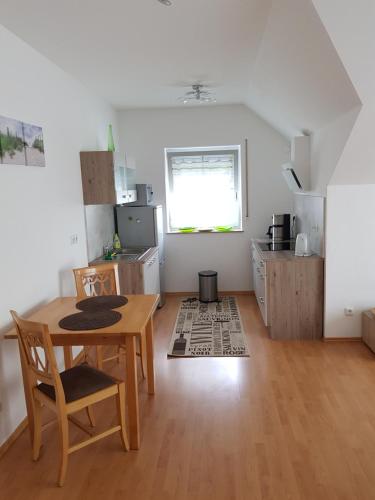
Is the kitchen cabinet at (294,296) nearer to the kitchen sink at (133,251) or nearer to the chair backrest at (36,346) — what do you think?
the kitchen sink at (133,251)

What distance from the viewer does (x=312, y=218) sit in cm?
465

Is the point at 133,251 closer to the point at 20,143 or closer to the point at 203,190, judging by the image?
the point at 203,190

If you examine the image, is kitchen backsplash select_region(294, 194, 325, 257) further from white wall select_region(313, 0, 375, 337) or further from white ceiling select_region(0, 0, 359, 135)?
white ceiling select_region(0, 0, 359, 135)

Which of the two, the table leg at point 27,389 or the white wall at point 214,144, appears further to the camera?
the white wall at point 214,144

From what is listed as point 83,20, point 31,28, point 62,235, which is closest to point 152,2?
point 83,20

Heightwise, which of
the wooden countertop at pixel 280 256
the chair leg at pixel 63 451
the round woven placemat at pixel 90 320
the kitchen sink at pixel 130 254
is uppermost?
the kitchen sink at pixel 130 254

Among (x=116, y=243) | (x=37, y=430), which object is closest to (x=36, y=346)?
(x=37, y=430)

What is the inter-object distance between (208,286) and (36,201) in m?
3.06

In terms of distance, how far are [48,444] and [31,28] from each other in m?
2.79

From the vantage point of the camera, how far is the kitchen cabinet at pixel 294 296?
13.8 feet

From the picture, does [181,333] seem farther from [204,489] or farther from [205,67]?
[205,67]

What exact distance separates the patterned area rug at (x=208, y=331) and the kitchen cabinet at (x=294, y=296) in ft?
1.51

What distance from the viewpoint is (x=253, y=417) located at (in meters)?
2.91

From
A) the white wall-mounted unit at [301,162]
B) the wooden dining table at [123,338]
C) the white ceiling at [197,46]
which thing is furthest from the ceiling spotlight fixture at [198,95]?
the wooden dining table at [123,338]
